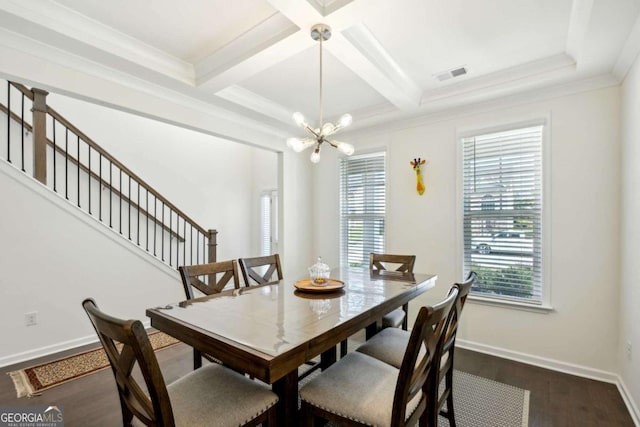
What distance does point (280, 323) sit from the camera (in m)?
1.50

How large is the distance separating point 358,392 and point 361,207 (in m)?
2.93

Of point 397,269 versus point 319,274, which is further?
point 397,269

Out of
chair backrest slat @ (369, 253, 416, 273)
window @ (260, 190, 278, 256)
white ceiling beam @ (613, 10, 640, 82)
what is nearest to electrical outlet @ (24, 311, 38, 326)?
chair backrest slat @ (369, 253, 416, 273)

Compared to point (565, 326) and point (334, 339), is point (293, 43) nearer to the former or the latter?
point (334, 339)

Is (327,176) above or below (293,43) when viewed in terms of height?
below

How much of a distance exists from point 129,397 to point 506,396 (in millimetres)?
2537

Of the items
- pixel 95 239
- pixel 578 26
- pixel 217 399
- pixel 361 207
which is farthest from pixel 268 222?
pixel 578 26

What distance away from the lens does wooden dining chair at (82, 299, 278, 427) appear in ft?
3.37

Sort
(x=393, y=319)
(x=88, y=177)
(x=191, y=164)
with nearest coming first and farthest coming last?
(x=393, y=319), (x=88, y=177), (x=191, y=164)

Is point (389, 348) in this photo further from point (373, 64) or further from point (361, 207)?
point (361, 207)

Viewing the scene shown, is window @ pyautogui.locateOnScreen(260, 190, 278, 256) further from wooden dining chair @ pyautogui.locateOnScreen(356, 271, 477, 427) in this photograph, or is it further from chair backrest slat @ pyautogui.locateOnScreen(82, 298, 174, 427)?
chair backrest slat @ pyautogui.locateOnScreen(82, 298, 174, 427)

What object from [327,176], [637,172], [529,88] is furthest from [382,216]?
[637,172]

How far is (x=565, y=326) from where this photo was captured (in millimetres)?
2752

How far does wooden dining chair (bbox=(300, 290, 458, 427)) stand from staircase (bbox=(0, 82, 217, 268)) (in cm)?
322
